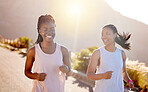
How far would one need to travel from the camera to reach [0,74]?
305 inches

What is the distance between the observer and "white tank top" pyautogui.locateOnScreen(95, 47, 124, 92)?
2.77 metres

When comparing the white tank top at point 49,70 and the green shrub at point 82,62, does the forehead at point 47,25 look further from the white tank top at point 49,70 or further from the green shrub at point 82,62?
the green shrub at point 82,62

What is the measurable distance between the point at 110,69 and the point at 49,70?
0.92 m

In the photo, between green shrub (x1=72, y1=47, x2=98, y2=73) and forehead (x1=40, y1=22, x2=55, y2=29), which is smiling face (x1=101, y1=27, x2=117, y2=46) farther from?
green shrub (x1=72, y1=47, x2=98, y2=73)

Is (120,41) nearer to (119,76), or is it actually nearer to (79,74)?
(119,76)

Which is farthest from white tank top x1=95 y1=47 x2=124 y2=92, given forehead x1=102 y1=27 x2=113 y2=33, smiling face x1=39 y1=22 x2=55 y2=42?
smiling face x1=39 y1=22 x2=55 y2=42

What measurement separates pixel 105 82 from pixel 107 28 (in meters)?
0.81

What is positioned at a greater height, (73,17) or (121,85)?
(73,17)

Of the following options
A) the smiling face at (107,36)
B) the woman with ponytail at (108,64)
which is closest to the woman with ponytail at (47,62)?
the woman with ponytail at (108,64)

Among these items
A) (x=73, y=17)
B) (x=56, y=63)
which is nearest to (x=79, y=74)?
(x=56, y=63)

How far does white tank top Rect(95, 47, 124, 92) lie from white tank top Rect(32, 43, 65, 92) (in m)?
0.62

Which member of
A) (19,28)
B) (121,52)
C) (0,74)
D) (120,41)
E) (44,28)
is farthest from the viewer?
(19,28)

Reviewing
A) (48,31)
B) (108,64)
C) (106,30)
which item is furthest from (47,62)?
(106,30)

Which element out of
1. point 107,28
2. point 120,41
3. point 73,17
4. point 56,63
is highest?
point 73,17
